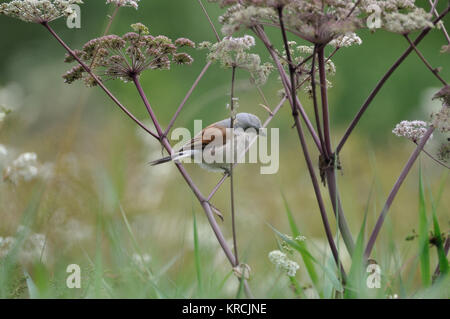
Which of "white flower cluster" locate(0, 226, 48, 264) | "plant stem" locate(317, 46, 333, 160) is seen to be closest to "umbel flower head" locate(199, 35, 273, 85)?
"plant stem" locate(317, 46, 333, 160)

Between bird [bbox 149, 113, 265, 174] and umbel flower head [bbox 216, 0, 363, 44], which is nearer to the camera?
umbel flower head [bbox 216, 0, 363, 44]

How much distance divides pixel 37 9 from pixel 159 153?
1853 mm

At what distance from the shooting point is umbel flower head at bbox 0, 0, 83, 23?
2014 mm

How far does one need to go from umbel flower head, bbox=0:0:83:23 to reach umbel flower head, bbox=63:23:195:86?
0.16 metres

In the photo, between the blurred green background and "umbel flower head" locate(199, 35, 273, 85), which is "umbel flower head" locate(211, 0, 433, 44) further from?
the blurred green background

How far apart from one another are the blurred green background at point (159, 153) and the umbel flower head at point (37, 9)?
610 mm

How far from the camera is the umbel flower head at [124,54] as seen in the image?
2.03 m

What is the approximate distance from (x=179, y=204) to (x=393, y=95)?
16.8 feet

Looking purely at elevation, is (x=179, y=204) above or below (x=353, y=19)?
below

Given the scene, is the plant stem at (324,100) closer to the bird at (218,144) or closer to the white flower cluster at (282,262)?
the white flower cluster at (282,262)

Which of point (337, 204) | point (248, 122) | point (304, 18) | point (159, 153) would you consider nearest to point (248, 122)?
point (248, 122)

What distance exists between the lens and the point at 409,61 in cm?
761
